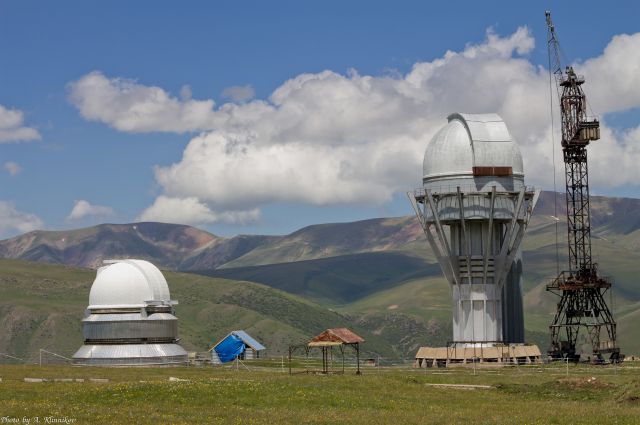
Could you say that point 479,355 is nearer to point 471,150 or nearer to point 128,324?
point 471,150

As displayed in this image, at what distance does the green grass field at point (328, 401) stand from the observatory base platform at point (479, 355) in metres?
29.4

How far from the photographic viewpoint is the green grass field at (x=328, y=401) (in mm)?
46969

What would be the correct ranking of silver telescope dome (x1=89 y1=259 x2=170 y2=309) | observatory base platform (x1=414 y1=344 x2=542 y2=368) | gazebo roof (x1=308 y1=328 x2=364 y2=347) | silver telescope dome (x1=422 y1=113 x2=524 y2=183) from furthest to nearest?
1. silver telescope dome (x1=422 y1=113 x2=524 y2=183)
2. silver telescope dome (x1=89 y1=259 x2=170 y2=309)
3. observatory base platform (x1=414 y1=344 x2=542 y2=368)
4. gazebo roof (x1=308 y1=328 x2=364 y2=347)

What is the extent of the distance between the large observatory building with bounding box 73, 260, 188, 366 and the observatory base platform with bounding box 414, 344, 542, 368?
25097 mm

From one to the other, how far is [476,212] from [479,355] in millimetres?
14424

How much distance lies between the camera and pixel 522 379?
251ft

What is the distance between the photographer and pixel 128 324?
105 metres

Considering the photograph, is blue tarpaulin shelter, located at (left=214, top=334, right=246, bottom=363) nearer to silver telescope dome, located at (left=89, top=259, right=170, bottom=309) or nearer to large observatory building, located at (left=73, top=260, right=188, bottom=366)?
large observatory building, located at (left=73, top=260, right=188, bottom=366)

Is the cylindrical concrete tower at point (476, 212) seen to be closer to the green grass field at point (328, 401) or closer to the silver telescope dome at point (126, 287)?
the silver telescope dome at point (126, 287)

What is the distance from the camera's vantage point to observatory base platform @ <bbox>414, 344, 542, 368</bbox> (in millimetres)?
103375

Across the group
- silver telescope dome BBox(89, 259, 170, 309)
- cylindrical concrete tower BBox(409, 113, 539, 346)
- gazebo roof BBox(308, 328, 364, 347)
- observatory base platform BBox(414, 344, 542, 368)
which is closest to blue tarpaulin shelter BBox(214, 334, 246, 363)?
silver telescope dome BBox(89, 259, 170, 309)

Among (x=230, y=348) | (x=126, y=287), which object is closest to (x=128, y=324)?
(x=126, y=287)

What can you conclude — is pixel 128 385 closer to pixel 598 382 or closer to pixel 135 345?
pixel 598 382

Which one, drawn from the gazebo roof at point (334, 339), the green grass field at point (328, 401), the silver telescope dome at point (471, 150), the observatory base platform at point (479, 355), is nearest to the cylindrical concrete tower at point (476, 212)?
the silver telescope dome at point (471, 150)
